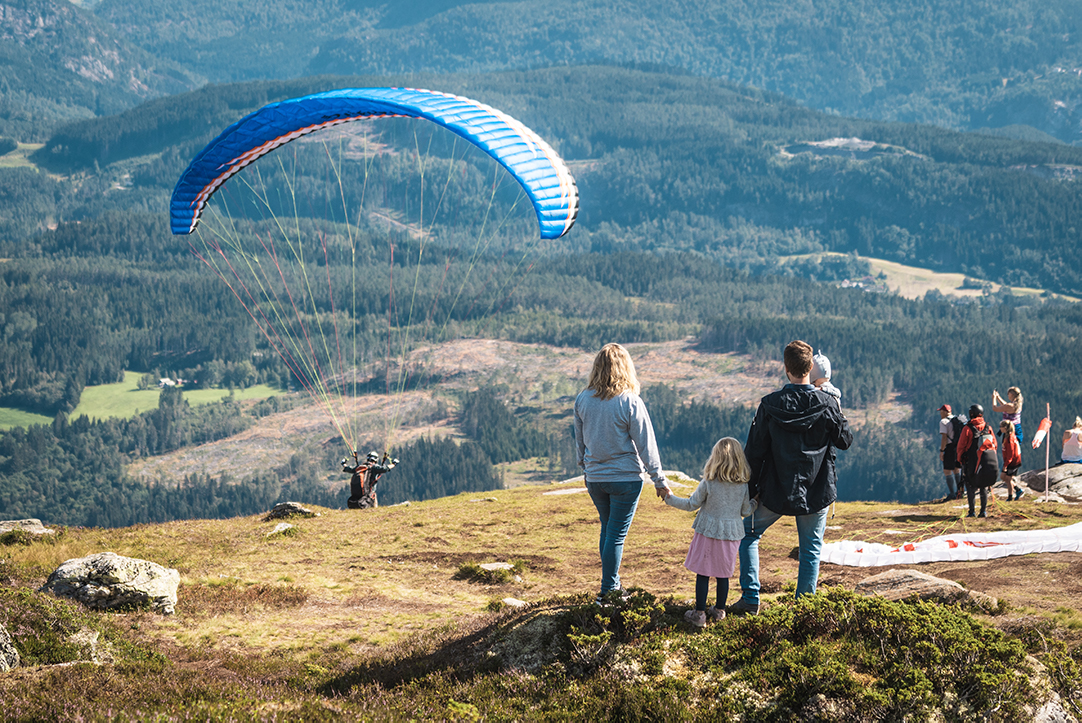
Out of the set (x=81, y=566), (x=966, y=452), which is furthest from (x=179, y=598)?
(x=966, y=452)

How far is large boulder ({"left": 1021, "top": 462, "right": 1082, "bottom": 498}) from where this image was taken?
26.1 m

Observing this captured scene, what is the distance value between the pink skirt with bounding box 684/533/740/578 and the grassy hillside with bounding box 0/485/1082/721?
58 centimetres

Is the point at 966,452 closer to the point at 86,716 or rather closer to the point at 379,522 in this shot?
the point at 379,522

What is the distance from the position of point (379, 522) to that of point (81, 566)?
9.95 m

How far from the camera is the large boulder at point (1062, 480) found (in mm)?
26062

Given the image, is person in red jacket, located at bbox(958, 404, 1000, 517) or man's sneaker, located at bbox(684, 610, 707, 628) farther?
person in red jacket, located at bbox(958, 404, 1000, 517)

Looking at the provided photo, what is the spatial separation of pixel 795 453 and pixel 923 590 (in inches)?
125

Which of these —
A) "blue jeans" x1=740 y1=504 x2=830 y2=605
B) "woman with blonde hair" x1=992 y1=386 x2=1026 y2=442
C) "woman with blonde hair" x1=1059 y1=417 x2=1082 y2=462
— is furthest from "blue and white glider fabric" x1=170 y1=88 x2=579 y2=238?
"woman with blonde hair" x1=1059 y1=417 x2=1082 y2=462

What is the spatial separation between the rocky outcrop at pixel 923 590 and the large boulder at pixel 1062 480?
654 inches

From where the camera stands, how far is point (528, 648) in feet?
34.4

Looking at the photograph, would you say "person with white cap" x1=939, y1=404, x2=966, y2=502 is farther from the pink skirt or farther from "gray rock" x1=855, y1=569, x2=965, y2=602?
the pink skirt

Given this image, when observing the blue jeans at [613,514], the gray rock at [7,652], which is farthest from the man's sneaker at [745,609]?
the gray rock at [7,652]

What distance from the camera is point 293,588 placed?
16.3 meters

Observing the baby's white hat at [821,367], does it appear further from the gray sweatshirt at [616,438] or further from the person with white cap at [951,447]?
the person with white cap at [951,447]
